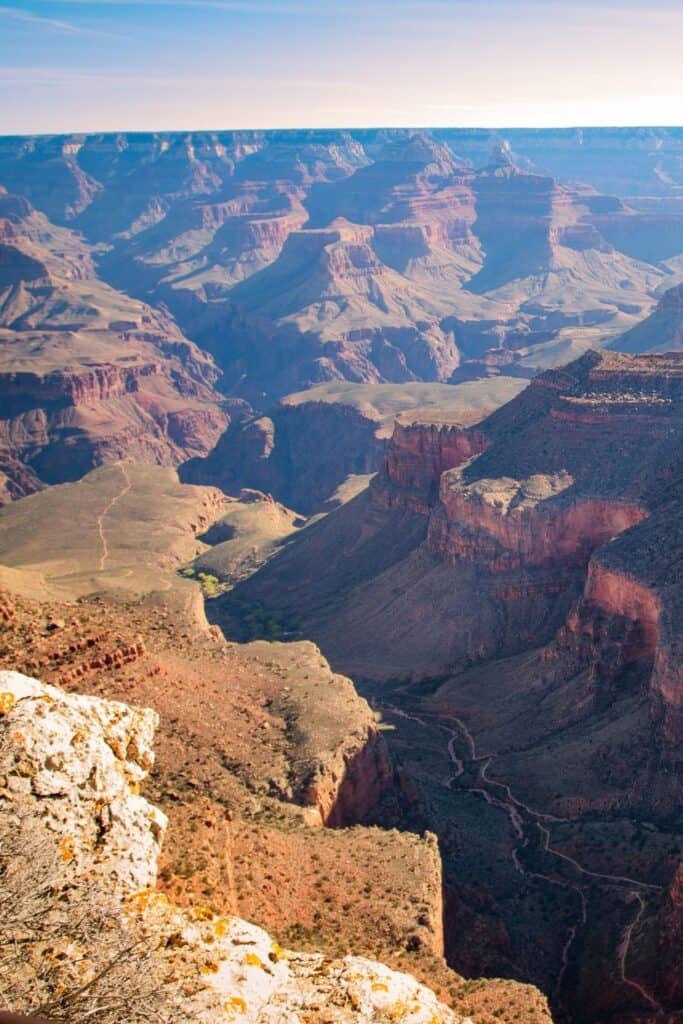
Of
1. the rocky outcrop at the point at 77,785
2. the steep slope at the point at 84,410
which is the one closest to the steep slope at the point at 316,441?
the steep slope at the point at 84,410

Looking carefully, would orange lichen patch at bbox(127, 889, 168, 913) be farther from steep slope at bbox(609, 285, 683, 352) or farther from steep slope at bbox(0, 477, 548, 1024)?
steep slope at bbox(609, 285, 683, 352)

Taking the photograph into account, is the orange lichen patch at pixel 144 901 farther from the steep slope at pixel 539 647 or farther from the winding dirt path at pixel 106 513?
the winding dirt path at pixel 106 513

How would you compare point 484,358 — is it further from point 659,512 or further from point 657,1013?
point 657,1013

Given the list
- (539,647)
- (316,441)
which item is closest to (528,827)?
(539,647)

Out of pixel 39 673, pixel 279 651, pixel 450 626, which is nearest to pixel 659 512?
pixel 450 626

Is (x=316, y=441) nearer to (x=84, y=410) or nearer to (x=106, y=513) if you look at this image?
(x=84, y=410)
